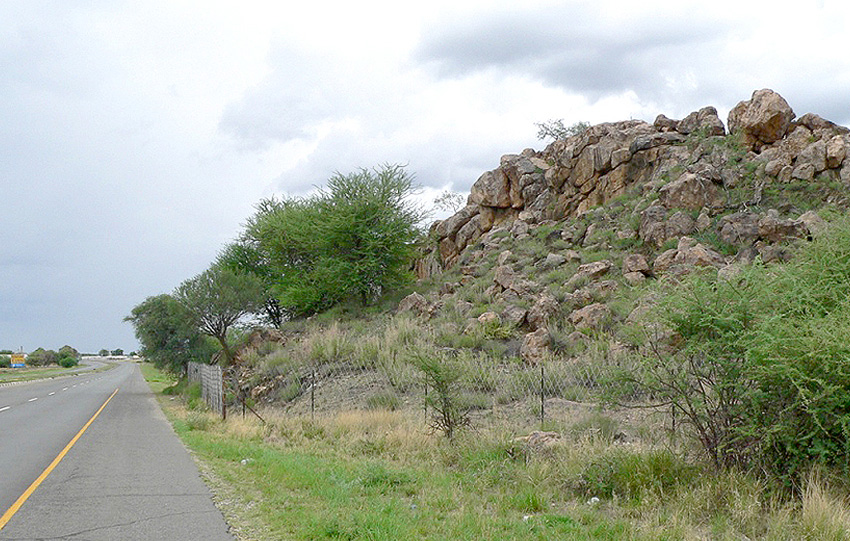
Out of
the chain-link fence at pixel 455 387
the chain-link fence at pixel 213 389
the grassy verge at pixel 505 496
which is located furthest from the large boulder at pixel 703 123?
the grassy verge at pixel 505 496

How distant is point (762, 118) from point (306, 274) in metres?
26.1

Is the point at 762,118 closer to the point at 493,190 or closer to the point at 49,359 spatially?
the point at 493,190

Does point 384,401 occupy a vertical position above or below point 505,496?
above

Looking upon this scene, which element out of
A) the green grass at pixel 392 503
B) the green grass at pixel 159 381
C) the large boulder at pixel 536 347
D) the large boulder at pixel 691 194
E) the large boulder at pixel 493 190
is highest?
the large boulder at pixel 493 190

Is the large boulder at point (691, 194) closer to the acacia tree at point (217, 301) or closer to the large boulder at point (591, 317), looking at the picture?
the large boulder at point (591, 317)

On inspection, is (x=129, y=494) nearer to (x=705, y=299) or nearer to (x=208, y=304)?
(x=705, y=299)

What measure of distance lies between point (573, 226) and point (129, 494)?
30200mm

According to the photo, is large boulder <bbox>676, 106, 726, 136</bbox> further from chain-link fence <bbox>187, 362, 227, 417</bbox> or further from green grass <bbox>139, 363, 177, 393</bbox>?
green grass <bbox>139, 363, 177, 393</bbox>

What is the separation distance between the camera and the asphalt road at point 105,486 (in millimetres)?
7895

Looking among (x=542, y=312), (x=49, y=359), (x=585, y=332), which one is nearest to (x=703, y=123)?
(x=542, y=312)

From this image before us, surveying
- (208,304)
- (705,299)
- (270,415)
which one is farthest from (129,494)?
(208,304)

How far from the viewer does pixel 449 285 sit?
1411 inches

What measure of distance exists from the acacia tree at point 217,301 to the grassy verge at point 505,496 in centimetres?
2677

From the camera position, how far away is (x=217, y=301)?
3866cm
